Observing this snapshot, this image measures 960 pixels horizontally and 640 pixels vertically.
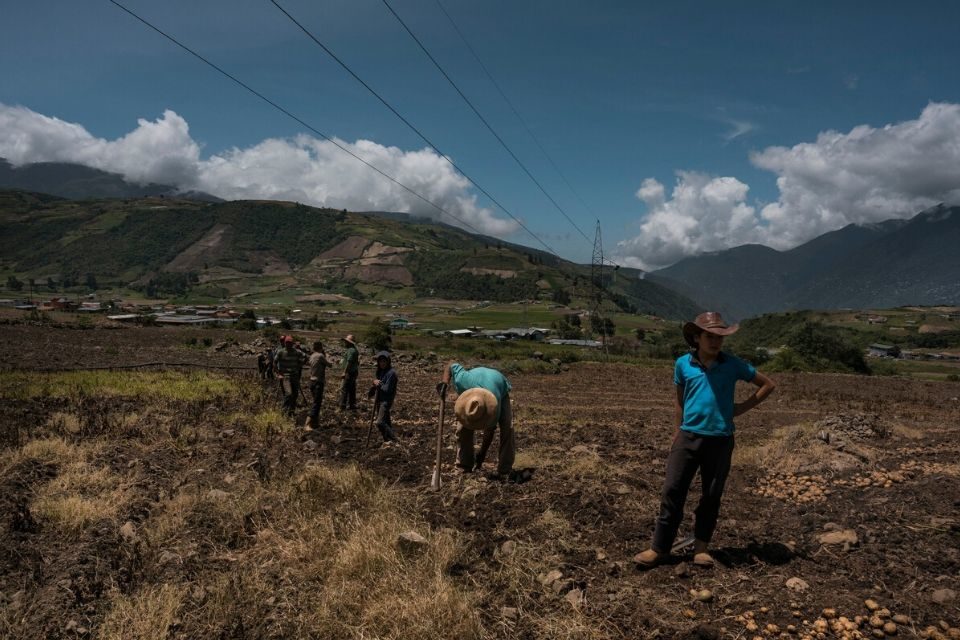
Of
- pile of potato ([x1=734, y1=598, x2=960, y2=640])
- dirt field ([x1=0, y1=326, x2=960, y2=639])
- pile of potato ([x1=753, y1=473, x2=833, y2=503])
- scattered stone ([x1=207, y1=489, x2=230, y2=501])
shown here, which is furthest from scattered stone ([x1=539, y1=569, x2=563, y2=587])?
scattered stone ([x1=207, y1=489, x2=230, y2=501])

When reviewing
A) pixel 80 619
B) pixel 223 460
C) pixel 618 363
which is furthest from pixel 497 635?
pixel 618 363

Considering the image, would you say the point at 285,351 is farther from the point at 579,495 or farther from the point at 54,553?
the point at 579,495

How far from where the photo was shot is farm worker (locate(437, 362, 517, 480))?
7.03 m

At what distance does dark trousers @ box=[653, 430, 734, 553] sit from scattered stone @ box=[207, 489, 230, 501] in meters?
5.30

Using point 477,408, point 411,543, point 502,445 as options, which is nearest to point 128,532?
point 411,543

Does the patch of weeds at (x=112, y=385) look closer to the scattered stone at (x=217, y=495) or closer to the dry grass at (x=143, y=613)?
the scattered stone at (x=217, y=495)

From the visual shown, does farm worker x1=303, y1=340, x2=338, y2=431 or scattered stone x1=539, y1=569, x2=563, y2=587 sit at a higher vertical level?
farm worker x1=303, y1=340, x2=338, y2=431

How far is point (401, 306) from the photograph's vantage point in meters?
169

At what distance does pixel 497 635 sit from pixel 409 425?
927cm

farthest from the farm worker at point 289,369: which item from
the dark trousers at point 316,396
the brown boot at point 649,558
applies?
the brown boot at point 649,558

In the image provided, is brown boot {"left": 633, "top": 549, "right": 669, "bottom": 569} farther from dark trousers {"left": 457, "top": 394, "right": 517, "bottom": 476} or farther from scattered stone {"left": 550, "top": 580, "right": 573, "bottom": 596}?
dark trousers {"left": 457, "top": 394, "right": 517, "bottom": 476}

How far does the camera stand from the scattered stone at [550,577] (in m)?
4.66

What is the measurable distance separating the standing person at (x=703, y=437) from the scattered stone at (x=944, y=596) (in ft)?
5.15

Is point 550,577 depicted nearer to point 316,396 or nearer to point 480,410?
point 480,410
